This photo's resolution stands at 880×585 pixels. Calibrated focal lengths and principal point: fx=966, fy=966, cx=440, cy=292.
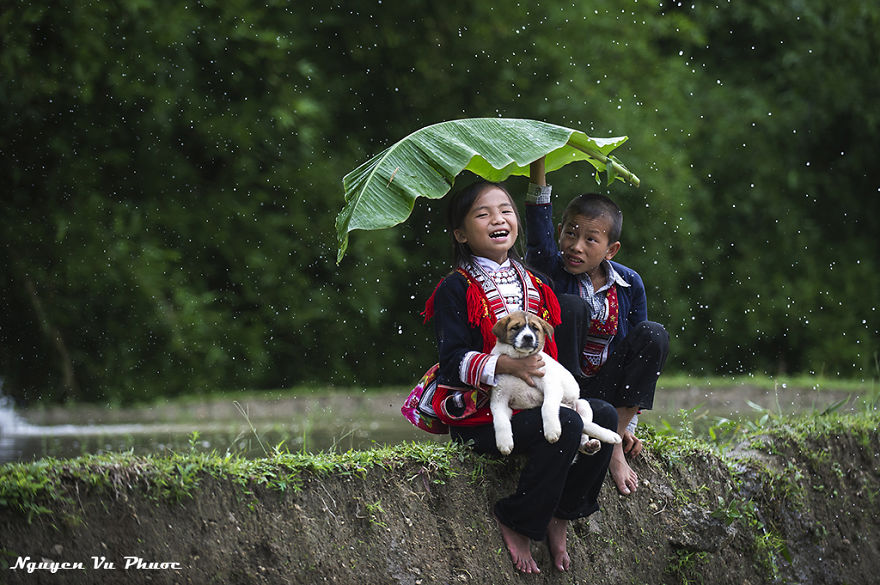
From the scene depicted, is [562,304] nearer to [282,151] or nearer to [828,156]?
[282,151]

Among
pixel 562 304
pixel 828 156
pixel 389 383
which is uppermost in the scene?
pixel 828 156

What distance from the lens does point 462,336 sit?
335cm

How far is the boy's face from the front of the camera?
373 centimetres

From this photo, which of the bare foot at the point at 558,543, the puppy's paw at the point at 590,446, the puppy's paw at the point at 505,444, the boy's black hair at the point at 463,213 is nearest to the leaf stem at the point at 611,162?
the boy's black hair at the point at 463,213

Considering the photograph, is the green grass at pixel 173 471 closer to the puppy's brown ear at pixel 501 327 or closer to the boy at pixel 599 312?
the puppy's brown ear at pixel 501 327

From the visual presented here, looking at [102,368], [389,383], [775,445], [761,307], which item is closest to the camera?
[775,445]

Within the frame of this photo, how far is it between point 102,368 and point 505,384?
25.0 feet

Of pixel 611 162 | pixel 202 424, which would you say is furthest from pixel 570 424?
pixel 202 424

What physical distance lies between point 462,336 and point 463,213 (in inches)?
18.4

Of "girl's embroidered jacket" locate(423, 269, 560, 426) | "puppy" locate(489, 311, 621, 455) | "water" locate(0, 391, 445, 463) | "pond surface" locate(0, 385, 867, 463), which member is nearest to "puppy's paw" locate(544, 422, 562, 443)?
"puppy" locate(489, 311, 621, 455)

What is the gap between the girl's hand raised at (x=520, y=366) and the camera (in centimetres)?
317

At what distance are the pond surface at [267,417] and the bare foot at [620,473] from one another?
2.59 m

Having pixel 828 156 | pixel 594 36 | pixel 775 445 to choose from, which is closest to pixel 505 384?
pixel 775 445

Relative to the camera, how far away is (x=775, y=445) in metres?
4.74
